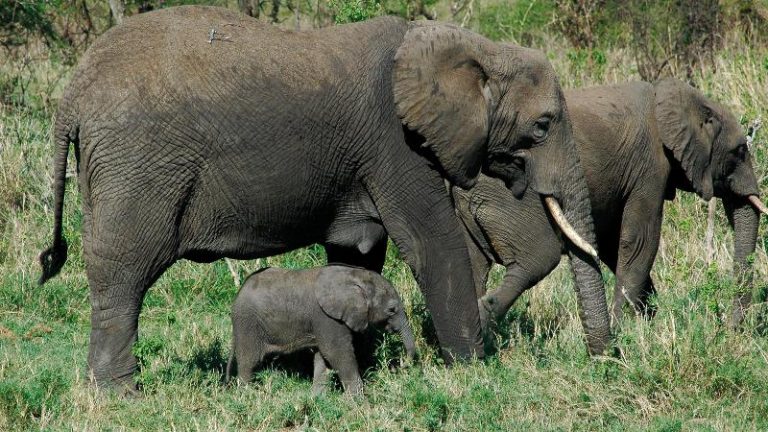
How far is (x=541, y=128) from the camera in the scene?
22.4 feet

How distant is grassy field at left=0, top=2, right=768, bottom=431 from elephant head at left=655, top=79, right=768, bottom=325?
362 millimetres

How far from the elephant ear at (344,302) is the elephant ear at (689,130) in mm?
2818

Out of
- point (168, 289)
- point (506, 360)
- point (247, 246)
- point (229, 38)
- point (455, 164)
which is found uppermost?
point (229, 38)

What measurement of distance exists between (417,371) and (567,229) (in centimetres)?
110

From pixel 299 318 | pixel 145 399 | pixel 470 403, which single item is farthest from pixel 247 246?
pixel 470 403

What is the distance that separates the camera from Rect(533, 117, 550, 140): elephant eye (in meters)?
6.79

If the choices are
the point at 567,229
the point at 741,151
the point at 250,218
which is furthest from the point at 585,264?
the point at 741,151

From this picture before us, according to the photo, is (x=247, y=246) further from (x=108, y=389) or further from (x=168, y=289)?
(x=168, y=289)

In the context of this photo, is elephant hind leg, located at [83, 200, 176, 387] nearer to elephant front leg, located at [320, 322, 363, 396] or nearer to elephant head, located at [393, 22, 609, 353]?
elephant front leg, located at [320, 322, 363, 396]

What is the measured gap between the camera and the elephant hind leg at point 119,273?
248 inches

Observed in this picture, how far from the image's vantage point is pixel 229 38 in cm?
644

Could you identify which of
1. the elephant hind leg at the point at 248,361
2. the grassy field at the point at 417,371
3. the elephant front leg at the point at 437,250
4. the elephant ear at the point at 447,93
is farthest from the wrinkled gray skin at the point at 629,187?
the elephant hind leg at the point at 248,361

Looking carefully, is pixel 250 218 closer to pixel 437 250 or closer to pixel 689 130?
pixel 437 250

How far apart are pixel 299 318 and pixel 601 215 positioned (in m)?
2.58
